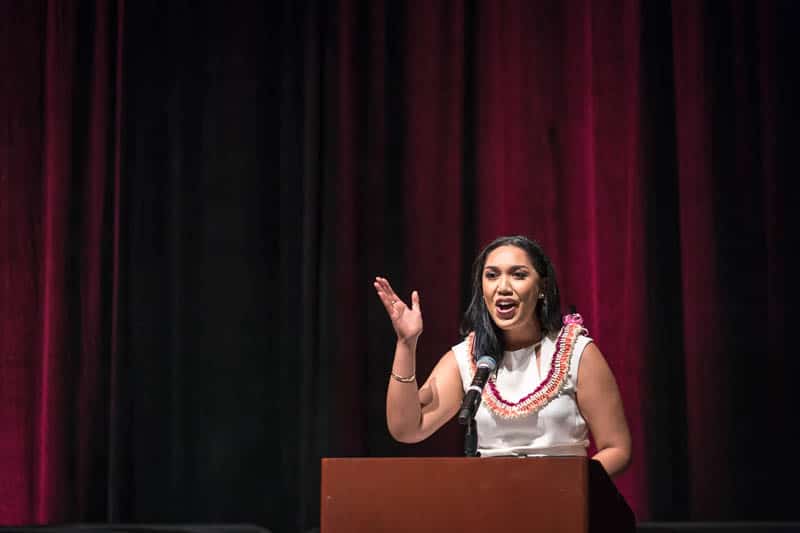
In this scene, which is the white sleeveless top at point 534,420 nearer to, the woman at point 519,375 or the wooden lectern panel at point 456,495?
the woman at point 519,375

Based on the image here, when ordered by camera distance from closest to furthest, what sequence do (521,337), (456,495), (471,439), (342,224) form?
(456,495) < (471,439) < (521,337) < (342,224)

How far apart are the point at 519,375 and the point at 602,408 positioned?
0.22 meters

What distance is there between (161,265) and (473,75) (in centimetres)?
121

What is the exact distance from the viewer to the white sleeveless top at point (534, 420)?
2.59 meters

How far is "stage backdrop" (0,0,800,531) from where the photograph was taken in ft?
11.2

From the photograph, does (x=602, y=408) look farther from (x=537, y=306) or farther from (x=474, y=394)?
(x=474, y=394)

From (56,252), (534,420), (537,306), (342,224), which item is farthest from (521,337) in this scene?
(56,252)

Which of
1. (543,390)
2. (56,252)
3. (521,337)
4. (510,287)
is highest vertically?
(56,252)

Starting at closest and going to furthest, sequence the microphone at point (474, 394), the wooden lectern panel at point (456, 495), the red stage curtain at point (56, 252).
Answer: the wooden lectern panel at point (456, 495), the microphone at point (474, 394), the red stage curtain at point (56, 252)

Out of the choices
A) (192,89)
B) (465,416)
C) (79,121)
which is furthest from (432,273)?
(465,416)

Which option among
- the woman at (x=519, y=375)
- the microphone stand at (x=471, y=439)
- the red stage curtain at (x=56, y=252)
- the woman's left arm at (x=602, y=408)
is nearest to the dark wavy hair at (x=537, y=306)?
the woman at (x=519, y=375)

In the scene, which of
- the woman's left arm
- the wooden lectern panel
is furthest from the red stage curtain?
the wooden lectern panel

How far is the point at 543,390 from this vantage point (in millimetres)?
2607

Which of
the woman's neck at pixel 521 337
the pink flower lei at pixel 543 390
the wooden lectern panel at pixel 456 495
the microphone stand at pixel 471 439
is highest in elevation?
the woman's neck at pixel 521 337
